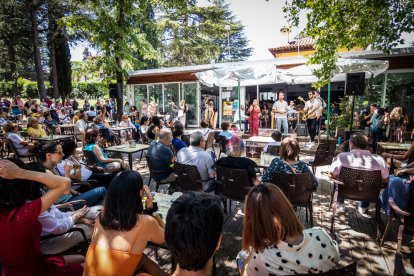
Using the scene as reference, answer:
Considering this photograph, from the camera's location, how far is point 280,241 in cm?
150

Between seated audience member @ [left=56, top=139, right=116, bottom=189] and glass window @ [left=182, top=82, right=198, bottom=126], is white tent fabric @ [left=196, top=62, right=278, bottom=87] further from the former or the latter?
glass window @ [left=182, top=82, right=198, bottom=126]

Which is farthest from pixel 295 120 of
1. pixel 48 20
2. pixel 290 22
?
pixel 48 20

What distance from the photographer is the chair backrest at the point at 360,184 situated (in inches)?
126

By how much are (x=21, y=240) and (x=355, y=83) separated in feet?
25.3

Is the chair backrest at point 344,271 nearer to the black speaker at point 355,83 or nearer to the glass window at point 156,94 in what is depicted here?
the black speaker at point 355,83

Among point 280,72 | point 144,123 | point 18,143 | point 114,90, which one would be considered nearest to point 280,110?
point 280,72

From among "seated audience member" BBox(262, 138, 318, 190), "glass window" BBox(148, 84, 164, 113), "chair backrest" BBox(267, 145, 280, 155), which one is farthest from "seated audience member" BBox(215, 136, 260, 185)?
"glass window" BBox(148, 84, 164, 113)

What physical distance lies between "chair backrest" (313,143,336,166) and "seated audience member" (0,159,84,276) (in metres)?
4.37

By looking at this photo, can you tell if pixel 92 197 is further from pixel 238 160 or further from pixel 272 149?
pixel 272 149

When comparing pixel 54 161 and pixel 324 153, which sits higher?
pixel 54 161

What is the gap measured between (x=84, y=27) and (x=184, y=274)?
375 inches

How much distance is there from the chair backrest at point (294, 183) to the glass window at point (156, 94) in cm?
1348

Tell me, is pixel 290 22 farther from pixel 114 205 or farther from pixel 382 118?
pixel 114 205

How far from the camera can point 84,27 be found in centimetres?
880
